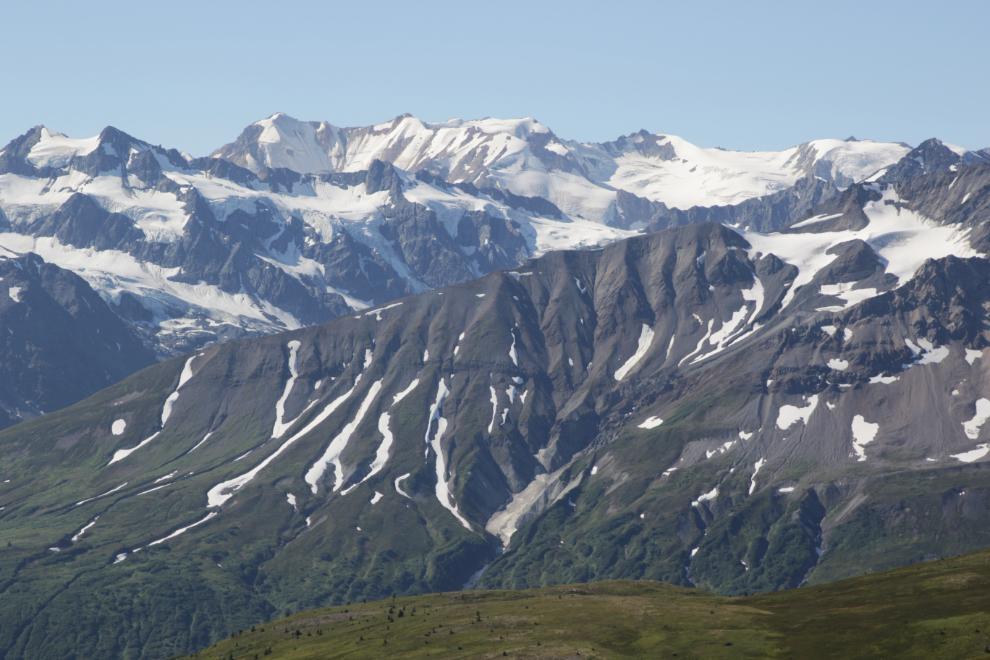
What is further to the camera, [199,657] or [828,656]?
[199,657]

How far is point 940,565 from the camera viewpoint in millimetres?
182875

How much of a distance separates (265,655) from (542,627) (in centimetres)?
5103

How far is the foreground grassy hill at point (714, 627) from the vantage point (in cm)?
13688

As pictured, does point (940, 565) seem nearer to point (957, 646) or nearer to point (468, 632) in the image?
point (957, 646)

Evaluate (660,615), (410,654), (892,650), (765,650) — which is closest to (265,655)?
(410,654)

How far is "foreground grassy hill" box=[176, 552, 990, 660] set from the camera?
449 ft

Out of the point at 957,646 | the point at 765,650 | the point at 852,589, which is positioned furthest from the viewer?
the point at 852,589

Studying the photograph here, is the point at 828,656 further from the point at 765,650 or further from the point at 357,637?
the point at 357,637

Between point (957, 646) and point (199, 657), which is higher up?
point (957, 646)

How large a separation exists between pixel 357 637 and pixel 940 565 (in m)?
98.1

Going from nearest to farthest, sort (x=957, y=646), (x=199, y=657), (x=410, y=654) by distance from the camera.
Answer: (x=957, y=646) → (x=410, y=654) → (x=199, y=657)

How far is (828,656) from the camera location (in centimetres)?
13475

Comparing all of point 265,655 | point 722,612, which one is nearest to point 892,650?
point 722,612

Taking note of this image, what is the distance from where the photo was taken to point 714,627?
510 feet
